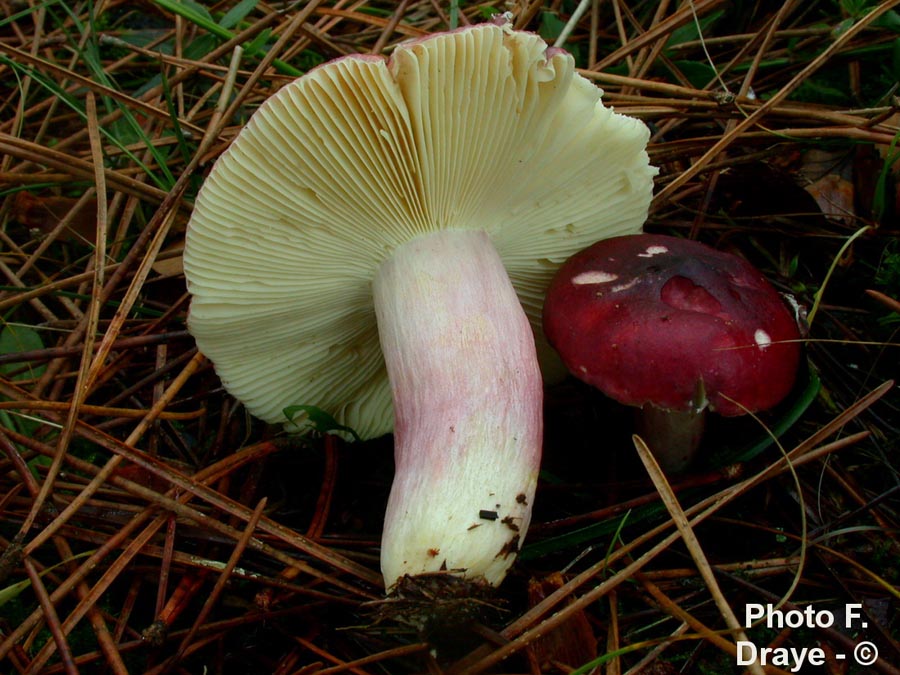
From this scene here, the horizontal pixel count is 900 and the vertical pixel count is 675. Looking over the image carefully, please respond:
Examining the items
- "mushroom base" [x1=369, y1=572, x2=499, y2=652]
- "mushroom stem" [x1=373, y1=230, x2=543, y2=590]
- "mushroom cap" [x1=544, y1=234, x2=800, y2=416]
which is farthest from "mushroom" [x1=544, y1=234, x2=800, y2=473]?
"mushroom base" [x1=369, y1=572, x2=499, y2=652]

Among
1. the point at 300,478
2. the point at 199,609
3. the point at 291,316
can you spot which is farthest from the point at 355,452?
the point at 199,609

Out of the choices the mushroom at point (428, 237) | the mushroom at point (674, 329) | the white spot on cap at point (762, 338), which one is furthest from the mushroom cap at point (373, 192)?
the white spot on cap at point (762, 338)

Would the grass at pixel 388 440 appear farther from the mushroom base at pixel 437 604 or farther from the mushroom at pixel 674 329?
the mushroom at pixel 674 329

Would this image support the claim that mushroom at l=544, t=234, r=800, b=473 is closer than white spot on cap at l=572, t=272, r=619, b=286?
Yes

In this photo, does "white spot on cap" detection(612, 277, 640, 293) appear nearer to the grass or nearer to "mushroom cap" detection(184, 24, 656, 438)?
"mushroom cap" detection(184, 24, 656, 438)

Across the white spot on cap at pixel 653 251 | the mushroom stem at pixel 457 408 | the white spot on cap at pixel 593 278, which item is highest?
the white spot on cap at pixel 653 251

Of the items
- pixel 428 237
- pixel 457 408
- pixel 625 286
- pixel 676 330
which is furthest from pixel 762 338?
pixel 428 237
